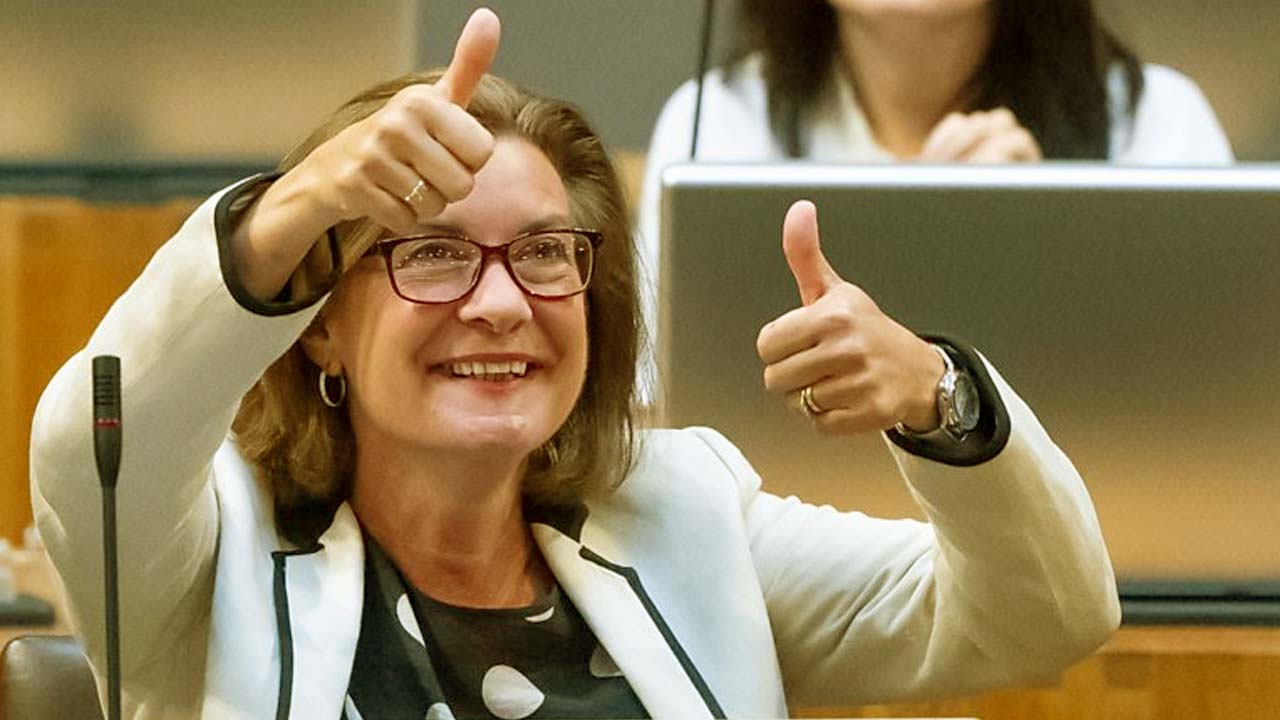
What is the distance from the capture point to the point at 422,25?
3.50 m

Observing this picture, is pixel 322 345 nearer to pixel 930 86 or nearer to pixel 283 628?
pixel 283 628

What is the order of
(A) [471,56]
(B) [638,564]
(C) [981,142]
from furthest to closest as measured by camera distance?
1. (C) [981,142]
2. (B) [638,564]
3. (A) [471,56]

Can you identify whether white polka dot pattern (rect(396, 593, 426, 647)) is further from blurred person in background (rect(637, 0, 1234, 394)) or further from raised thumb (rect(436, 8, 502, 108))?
blurred person in background (rect(637, 0, 1234, 394))

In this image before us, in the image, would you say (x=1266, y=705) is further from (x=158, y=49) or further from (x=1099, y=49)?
(x=158, y=49)

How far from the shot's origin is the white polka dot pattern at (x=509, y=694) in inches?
63.4

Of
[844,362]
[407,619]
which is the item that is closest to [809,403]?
[844,362]

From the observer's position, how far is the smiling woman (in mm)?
1435

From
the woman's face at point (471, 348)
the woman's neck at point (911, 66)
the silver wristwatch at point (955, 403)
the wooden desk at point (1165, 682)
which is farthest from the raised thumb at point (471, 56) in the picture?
the woman's neck at point (911, 66)

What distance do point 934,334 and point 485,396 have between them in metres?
0.31

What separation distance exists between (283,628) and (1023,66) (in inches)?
61.2

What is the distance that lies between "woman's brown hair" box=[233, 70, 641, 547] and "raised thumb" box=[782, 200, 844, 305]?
0.95 ft

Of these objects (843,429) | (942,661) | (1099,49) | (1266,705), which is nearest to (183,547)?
(843,429)

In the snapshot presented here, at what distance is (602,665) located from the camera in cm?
166

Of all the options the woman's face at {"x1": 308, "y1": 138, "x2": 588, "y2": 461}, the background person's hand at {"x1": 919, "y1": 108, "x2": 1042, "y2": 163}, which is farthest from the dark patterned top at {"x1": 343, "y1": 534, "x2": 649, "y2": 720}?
the background person's hand at {"x1": 919, "y1": 108, "x2": 1042, "y2": 163}
